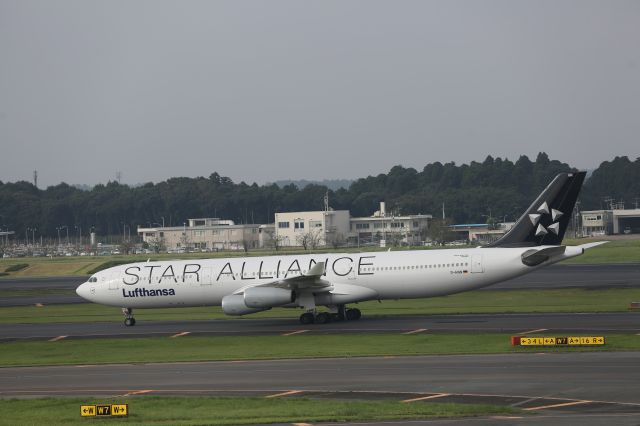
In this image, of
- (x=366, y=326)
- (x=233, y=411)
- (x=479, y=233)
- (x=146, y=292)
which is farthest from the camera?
(x=479, y=233)

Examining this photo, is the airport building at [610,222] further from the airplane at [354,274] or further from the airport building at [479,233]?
the airplane at [354,274]

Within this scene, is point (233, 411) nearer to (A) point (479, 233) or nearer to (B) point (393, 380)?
(B) point (393, 380)

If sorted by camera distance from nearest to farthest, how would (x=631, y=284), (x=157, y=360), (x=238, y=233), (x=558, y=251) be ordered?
(x=157, y=360) → (x=558, y=251) → (x=631, y=284) → (x=238, y=233)

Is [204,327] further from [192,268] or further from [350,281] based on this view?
[350,281]

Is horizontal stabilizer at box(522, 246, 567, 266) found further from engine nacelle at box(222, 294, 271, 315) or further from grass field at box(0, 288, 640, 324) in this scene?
engine nacelle at box(222, 294, 271, 315)

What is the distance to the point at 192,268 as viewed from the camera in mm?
50562

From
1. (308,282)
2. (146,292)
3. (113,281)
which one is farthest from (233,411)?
(113,281)

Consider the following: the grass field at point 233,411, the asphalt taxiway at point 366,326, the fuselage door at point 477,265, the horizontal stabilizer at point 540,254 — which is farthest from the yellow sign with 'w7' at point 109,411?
the horizontal stabilizer at point 540,254

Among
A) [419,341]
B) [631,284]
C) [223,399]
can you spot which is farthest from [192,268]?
[631,284]

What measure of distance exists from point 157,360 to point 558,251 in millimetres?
19401

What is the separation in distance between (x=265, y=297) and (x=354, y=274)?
186 inches

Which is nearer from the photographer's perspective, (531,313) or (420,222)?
(531,313)

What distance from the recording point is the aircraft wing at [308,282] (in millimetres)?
46094

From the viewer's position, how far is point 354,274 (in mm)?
47906
